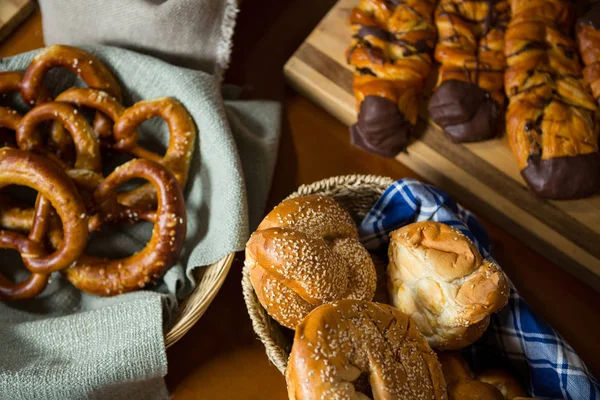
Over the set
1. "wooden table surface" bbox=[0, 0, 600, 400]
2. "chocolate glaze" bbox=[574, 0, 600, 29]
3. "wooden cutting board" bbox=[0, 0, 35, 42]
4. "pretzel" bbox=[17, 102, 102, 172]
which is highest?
"wooden cutting board" bbox=[0, 0, 35, 42]

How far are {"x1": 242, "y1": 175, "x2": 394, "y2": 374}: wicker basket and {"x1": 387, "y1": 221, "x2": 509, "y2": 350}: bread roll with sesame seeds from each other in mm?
145

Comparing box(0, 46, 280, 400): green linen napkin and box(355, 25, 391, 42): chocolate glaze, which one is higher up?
box(355, 25, 391, 42): chocolate glaze

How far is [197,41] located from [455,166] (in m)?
0.59

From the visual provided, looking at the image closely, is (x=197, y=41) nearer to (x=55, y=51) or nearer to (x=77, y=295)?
(x=55, y=51)

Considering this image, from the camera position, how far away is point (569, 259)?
1.09 meters

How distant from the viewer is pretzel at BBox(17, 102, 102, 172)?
3.32 feet

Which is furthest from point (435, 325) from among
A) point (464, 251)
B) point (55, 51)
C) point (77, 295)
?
point (55, 51)

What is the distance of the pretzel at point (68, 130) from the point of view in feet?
3.32

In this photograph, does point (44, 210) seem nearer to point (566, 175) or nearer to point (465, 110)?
point (465, 110)

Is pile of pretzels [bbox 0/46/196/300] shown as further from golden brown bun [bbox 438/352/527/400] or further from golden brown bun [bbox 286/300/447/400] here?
golden brown bun [bbox 438/352/527/400]

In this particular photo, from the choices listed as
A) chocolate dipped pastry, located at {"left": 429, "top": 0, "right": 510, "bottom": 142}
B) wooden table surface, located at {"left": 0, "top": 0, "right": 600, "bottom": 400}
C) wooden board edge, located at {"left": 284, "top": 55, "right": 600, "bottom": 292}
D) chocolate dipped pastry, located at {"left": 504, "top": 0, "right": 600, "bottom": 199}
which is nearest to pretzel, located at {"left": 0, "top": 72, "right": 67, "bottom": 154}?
wooden table surface, located at {"left": 0, "top": 0, "right": 600, "bottom": 400}

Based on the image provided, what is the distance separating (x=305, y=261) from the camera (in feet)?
2.48

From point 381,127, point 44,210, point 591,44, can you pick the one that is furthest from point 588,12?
point 44,210

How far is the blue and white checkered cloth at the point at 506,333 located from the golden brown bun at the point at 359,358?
0.21 metres
